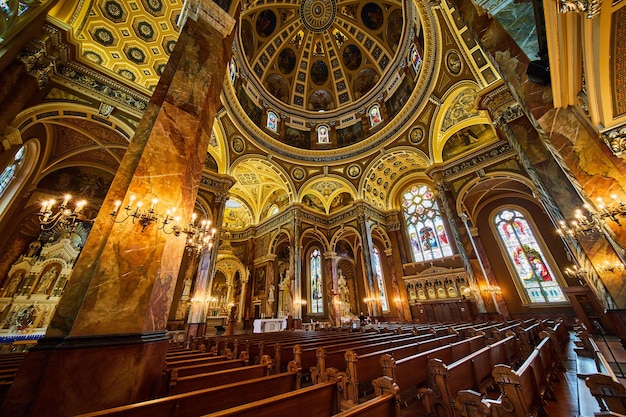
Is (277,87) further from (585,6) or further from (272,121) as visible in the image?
(585,6)

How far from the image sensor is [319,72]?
715 inches

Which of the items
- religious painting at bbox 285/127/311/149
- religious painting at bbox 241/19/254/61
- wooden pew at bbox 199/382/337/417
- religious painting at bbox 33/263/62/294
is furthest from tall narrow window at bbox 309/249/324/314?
religious painting at bbox 241/19/254/61

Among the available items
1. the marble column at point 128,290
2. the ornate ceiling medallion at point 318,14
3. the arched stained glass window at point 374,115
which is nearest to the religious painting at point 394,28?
the arched stained glass window at point 374,115

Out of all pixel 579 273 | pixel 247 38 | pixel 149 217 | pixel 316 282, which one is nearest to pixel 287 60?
pixel 247 38

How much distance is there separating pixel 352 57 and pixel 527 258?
1784 centimetres

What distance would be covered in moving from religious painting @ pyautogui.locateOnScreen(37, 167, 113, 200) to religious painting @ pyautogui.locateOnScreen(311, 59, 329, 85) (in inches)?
618

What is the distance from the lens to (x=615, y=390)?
1614 millimetres

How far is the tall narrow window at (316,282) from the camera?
49.1 feet

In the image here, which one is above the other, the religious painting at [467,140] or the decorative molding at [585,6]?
the religious painting at [467,140]

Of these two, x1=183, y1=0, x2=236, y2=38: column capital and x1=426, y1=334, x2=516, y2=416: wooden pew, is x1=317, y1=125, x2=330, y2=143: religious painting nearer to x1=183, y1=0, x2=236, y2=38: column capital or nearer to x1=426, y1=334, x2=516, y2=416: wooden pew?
x1=183, y1=0, x2=236, y2=38: column capital


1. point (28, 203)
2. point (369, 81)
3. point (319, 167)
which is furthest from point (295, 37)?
point (28, 203)

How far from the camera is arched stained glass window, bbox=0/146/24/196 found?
695cm

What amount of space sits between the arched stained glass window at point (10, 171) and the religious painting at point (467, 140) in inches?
714

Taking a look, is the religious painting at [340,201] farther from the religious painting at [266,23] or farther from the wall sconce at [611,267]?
the religious painting at [266,23]
